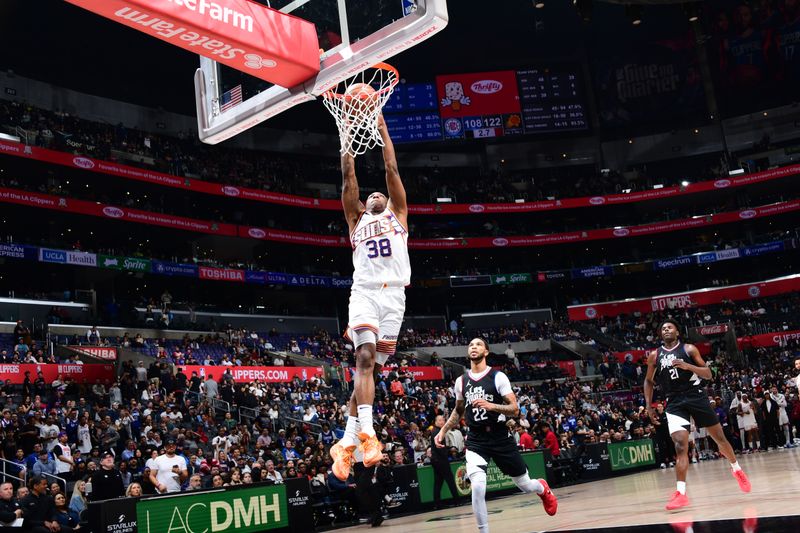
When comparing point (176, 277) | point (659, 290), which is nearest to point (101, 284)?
point (176, 277)

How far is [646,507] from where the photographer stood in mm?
9117

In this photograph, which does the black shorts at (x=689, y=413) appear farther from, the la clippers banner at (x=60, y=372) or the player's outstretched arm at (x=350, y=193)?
the la clippers banner at (x=60, y=372)

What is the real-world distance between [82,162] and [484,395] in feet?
90.0

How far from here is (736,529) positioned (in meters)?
5.56

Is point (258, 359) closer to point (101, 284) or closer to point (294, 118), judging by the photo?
point (101, 284)

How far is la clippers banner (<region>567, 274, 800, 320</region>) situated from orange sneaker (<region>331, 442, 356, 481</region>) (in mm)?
40285

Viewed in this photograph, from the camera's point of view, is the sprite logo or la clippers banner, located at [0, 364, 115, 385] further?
la clippers banner, located at [0, 364, 115, 385]

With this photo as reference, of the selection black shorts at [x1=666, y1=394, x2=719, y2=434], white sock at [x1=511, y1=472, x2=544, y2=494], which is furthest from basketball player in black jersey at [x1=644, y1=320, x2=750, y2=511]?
white sock at [x1=511, y1=472, x2=544, y2=494]

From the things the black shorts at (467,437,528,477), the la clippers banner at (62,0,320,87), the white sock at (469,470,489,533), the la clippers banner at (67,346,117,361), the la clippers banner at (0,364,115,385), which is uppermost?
the la clippers banner at (62,0,320,87)

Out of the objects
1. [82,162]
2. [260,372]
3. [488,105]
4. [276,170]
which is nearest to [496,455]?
[260,372]

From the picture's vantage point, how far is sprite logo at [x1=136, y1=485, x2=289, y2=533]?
33.4 ft

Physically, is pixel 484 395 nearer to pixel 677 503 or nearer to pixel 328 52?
pixel 677 503

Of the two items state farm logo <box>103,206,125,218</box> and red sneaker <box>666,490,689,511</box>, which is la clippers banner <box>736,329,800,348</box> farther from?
red sneaker <box>666,490,689,511</box>

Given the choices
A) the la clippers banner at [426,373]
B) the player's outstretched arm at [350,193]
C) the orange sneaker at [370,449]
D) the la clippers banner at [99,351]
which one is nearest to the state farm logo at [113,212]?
the la clippers banner at [99,351]
